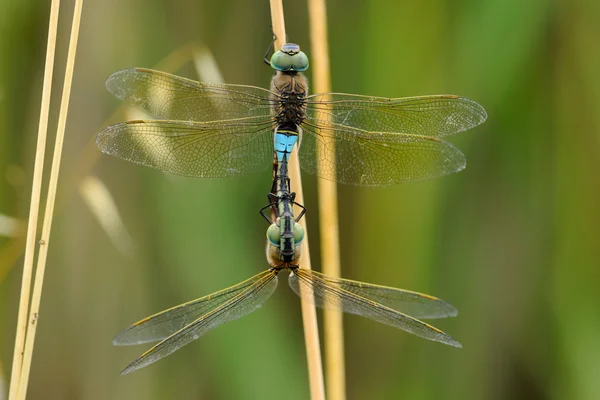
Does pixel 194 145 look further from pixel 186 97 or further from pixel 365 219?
pixel 365 219

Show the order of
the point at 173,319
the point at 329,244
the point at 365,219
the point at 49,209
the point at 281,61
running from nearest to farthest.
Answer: the point at 49,209
the point at 173,319
the point at 281,61
the point at 329,244
the point at 365,219

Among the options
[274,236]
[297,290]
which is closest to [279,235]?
[274,236]

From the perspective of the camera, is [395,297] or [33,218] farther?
[395,297]

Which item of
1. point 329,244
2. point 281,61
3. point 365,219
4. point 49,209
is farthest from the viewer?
point 365,219

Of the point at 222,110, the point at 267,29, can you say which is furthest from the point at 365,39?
the point at 222,110

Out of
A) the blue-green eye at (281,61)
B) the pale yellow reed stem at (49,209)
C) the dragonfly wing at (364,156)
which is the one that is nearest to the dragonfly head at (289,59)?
the blue-green eye at (281,61)

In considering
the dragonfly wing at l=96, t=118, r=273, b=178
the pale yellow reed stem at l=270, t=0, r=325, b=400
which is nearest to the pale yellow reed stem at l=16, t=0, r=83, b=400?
the dragonfly wing at l=96, t=118, r=273, b=178
